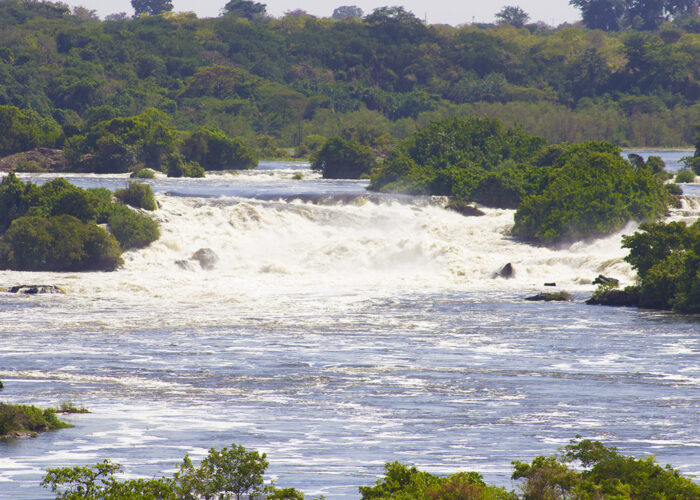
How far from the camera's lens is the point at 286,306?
45406mm

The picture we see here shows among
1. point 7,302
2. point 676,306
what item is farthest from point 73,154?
point 676,306

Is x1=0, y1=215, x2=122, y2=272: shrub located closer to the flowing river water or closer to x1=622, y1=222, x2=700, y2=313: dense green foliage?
the flowing river water

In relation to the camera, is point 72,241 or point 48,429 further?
point 72,241

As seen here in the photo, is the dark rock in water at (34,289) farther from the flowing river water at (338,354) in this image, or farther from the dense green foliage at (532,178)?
the dense green foliage at (532,178)

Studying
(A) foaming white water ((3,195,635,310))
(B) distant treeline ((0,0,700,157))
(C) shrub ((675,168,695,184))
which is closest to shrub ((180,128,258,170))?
(B) distant treeline ((0,0,700,157))

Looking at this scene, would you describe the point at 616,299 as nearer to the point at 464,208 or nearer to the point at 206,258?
the point at 206,258

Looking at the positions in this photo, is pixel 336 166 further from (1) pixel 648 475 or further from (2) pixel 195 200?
(1) pixel 648 475

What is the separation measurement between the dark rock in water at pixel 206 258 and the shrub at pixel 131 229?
9.20 feet

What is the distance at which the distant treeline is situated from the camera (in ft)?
493

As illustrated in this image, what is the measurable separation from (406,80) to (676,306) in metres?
148

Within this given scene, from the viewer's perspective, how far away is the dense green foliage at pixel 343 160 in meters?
99.6

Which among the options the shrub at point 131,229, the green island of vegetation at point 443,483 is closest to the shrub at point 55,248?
the shrub at point 131,229

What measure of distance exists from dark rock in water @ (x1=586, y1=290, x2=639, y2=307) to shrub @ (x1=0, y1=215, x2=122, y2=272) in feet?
73.4

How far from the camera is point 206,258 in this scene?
57.1m
